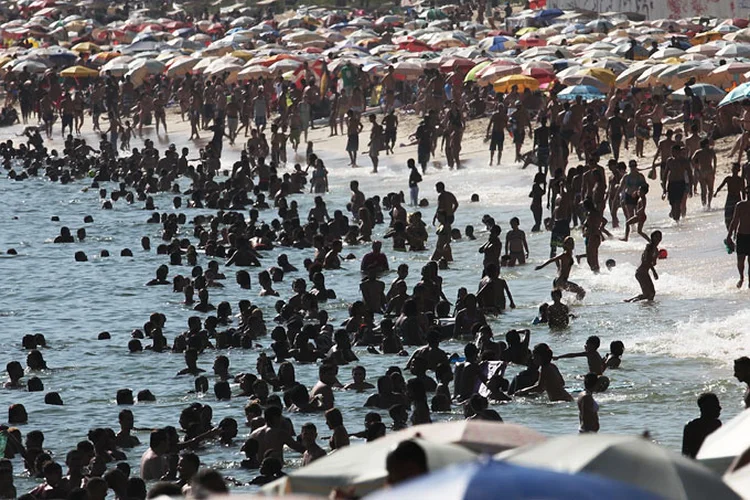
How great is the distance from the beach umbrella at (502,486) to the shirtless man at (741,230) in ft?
48.9

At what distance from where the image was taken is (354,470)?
8227 millimetres

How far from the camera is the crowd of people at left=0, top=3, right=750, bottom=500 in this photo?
14766 millimetres

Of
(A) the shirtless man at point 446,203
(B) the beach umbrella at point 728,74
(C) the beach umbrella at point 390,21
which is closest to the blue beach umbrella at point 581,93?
(B) the beach umbrella at point 728,74

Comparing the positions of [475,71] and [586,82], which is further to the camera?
[475,71]

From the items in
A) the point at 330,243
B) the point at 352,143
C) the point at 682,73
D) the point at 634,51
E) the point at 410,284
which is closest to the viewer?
the point at 410,284

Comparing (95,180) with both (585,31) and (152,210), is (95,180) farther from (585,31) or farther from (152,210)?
(585,31)

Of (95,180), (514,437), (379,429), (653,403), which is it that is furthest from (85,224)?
(514,437)

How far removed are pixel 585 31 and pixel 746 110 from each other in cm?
2379

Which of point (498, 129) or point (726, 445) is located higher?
point (726, 445)

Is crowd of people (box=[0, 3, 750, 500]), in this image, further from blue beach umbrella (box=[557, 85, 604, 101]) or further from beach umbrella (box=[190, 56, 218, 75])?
beach umbrella (box=[190, 56, 218, 75])

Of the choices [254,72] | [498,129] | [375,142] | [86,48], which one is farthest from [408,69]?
[86,48]

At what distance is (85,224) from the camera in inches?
1412

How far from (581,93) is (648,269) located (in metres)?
14.8

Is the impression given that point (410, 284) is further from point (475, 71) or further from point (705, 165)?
point (475, 71)
